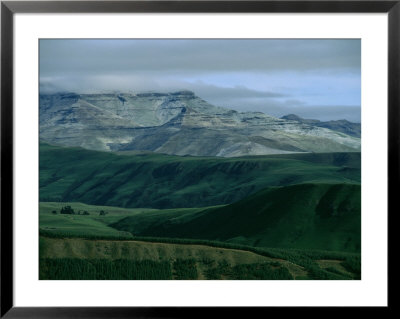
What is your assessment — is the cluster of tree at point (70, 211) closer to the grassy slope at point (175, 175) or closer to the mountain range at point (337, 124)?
the grassy slope at point (175, 175)

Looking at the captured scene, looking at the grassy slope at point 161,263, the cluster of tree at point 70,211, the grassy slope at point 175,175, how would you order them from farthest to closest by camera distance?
the grassy slope at point 175,175, the cluster of tree at point 70,211, the grassy slope at point 161,263

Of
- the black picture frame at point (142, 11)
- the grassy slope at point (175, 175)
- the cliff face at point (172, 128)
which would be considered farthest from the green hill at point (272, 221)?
the black picture frame at point (142, 11)

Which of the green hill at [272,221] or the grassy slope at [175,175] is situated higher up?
the grassy slope at [175,175]

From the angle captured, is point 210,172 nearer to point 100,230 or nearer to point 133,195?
point 133,195

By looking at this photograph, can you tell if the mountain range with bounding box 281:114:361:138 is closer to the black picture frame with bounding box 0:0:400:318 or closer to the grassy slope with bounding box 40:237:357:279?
the black picture frame with bounding box 0:0:400:318

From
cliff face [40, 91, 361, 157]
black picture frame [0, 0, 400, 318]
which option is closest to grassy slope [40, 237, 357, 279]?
black picture frame [0, 0, 400, 318]

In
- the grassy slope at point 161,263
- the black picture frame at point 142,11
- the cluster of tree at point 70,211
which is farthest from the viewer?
the cluster of tree at point 70,211

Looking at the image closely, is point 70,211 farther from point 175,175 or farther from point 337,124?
point 337,124
